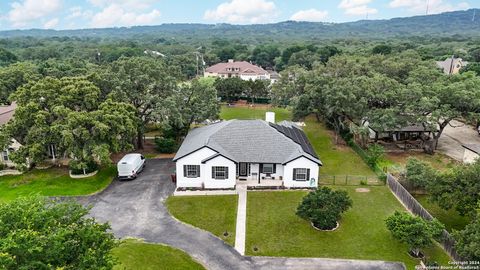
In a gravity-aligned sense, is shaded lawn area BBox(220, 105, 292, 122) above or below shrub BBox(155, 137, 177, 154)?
below

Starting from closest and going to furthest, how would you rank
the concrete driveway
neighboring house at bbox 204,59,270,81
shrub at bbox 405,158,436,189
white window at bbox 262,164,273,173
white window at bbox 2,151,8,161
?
shrub at bbox 405,158,436,189, white window at bbox 262,164,273,173, white window at bbox 2,151,8,161, the concrete driveway, neighboring house at bbox 204,59,270,81

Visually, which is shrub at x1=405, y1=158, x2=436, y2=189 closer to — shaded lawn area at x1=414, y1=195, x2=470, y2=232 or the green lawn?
shaded lawn area at x1=414, y1=195, x2=470, y2=232

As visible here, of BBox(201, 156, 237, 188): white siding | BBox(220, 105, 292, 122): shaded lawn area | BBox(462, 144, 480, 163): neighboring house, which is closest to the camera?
BBox(201, 156, 237, 188): white siding

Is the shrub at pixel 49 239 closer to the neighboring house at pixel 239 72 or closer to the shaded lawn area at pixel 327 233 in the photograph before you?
the shaded lawn area at pixel 327 233

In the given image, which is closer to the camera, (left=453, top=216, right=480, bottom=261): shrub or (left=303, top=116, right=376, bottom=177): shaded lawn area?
(left=453, top=216, right=480, bottom=261): shrub

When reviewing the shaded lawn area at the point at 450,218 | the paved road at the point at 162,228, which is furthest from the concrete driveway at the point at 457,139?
the paved road at the point at 162,228

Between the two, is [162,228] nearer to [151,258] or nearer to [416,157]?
[151,258]

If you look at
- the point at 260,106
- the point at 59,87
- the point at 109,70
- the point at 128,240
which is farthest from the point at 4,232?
the point at 260,106

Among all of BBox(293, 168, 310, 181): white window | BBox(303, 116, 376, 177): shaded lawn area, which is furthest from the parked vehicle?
BBox(303, 116, 376, 177): shaded lawn area
